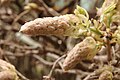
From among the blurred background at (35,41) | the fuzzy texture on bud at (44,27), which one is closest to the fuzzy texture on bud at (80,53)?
the fuzzy texture on bud at (44,27)

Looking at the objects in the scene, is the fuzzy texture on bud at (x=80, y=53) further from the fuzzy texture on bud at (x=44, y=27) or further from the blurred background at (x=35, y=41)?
the blurred background at (x=35, y=41)

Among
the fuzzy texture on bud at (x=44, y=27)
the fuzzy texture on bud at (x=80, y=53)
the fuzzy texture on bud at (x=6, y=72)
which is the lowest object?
the fuzzy texture on bud at (x=6, y=72)

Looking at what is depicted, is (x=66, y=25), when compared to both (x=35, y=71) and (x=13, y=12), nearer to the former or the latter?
(x=35, y=71)

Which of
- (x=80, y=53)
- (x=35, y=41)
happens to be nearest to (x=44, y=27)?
(x=80, y=53)

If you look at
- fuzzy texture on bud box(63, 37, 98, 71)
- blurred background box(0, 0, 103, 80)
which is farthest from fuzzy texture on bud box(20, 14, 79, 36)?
blurred background box(0, 0, 103, 80)

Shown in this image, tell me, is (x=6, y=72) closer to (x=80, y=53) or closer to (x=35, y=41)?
(x=80, y=53)

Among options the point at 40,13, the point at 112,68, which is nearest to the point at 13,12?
the point at 40,13
